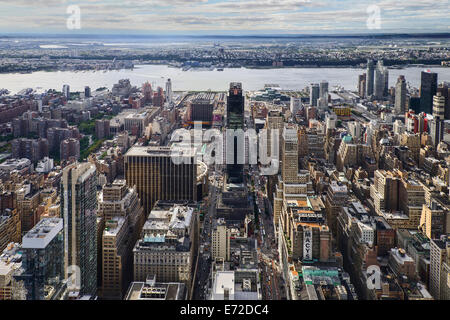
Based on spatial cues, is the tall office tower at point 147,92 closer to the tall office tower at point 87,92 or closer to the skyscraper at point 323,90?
the tall office tower at point 87,92

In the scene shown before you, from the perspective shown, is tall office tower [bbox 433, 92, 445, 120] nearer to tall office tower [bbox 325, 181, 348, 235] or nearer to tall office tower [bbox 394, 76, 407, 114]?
tall office tower [bbox 394, 76, 407, 114]

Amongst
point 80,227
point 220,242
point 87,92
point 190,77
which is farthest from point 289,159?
point 87,92

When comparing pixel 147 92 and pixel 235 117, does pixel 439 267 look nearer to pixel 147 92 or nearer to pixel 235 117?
pixel 235 117

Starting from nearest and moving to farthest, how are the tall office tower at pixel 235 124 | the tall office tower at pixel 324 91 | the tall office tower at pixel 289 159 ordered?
the tall office tower at pixel 289 159
the tall office tower at pixel 235 124
the tall office tower at pixel 324 91

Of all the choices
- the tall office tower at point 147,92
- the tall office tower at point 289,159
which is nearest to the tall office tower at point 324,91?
the tall office tower at point 147,92

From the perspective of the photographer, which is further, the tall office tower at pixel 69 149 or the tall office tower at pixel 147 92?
the tall office tower at pixel 147 92

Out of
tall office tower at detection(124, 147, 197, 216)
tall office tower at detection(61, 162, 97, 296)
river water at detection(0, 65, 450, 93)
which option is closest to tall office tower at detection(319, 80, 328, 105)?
river water at detection(0, 65, 450, 93)
